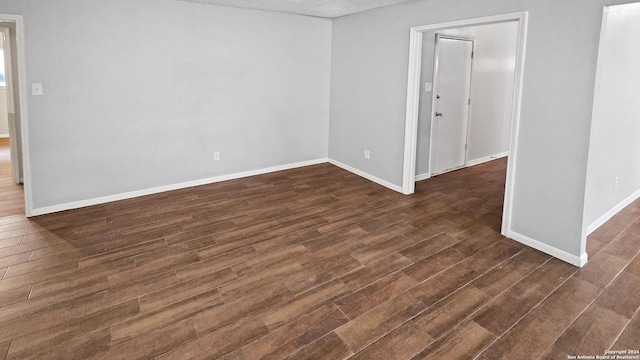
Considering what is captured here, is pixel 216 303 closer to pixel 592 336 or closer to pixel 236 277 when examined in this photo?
pixel 236 277

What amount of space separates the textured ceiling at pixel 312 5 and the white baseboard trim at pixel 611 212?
313 centimetres

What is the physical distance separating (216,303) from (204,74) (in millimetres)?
3274

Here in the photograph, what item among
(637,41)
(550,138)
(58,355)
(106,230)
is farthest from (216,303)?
(637,41)

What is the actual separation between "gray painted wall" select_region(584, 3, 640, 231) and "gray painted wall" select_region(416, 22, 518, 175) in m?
1.87

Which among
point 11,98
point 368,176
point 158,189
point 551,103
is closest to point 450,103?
point 368,176

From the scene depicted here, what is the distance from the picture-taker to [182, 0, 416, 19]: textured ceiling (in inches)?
175

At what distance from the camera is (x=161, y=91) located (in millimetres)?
4535

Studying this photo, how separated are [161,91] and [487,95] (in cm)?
511

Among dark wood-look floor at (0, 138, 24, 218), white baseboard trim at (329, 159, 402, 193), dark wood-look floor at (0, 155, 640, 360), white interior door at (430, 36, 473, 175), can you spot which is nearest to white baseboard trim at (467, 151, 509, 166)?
white interior door at (430, 36, 473, 175)

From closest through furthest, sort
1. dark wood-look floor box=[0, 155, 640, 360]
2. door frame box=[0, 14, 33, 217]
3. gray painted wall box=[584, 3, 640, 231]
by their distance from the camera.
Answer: dark wood-look floor box=[0, 155, 640, 360] → gray painted wall box=[584, 3, 640, 231] → door frame box=[0, 14, 33, 217]

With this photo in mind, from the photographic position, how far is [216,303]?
8.21 feet

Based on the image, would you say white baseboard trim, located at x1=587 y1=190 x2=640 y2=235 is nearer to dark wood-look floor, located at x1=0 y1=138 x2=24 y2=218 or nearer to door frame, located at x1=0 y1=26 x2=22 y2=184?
dark wood-look floor, located at x1=0 y1=138 x2=24 y2=218

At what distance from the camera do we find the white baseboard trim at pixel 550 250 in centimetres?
303

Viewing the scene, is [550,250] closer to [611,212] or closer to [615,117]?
[611,212]
